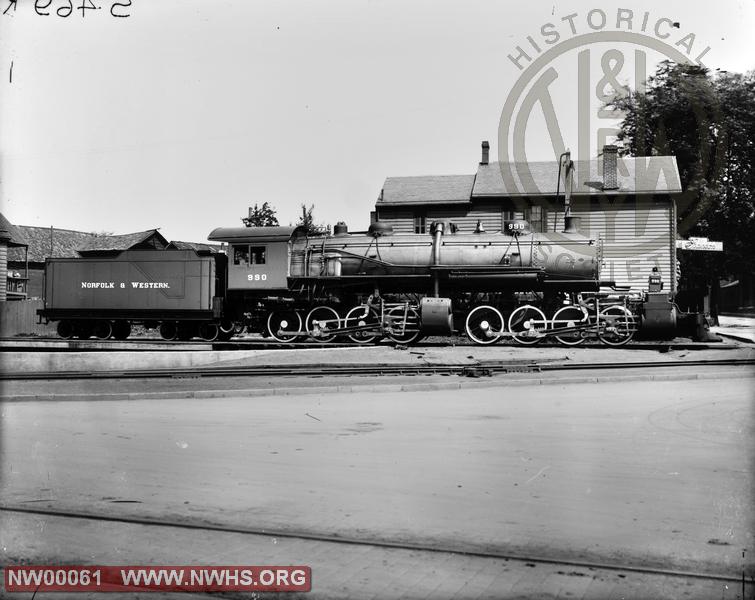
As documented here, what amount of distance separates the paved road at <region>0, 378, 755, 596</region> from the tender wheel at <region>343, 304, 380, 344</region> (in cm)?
975

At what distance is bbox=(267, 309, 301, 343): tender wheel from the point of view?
2080 centimetres

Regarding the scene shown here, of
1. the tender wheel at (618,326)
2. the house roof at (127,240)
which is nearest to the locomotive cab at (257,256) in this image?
the tender wheel at (618,326)

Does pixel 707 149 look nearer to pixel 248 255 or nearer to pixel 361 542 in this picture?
pixel 248 255

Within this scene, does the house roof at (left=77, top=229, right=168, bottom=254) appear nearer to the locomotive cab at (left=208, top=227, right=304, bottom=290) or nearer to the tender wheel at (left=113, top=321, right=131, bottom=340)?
the tender wheel at (left=113, top=321, right=131, bottom=340)

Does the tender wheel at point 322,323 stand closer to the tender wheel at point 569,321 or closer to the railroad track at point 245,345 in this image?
the railroad track at point 245,345

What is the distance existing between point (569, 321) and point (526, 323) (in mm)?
1062

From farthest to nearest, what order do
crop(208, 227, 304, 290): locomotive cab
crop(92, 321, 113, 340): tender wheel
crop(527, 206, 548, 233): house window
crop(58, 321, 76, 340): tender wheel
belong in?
crop(527, 206, 548, 233): house window, crop(58, 321, 76, 340): tender wheel, crop(92, 321, 113, 340): tender wheel, crop(208, 227, 304, 290): locomotive cab

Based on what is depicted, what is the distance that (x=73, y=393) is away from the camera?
11.1 meters

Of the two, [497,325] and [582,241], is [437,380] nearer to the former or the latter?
[497,325]

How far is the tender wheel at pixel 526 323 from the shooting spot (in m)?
19.2

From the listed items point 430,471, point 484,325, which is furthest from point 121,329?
point 430,471

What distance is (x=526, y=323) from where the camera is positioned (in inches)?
756

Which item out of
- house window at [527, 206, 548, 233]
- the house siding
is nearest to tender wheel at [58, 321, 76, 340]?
house window at [527, 206, 548, 233]

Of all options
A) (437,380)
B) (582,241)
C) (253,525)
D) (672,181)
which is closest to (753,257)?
(672,181)
